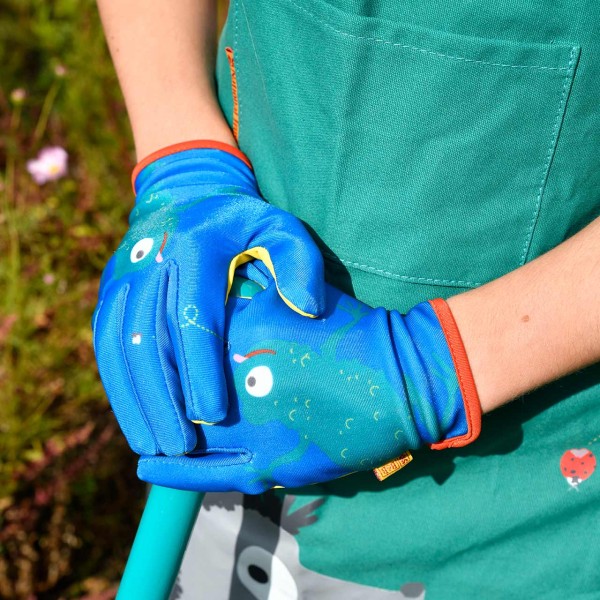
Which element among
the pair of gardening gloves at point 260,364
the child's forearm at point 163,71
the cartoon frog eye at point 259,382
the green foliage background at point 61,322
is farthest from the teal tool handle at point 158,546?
the green foliage background at point 61,322

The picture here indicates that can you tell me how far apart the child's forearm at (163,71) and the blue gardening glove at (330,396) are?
391 millimetres

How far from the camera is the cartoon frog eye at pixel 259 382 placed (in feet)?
3.13

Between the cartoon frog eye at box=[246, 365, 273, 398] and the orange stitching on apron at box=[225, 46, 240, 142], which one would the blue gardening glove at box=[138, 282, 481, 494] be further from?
the orange stitching on apron at box=[225, 46, 240, 142]

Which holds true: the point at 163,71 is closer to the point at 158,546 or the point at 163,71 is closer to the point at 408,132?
the point at 408,132

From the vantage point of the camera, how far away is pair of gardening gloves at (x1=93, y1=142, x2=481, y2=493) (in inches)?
36.9

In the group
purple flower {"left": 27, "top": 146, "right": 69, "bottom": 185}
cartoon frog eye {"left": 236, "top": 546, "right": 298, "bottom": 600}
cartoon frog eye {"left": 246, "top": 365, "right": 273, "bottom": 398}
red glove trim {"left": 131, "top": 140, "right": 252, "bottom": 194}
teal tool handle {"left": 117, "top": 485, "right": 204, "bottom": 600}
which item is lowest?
purple flower {"left": 27, "top": 146, "right": 69, "bottom": 185}

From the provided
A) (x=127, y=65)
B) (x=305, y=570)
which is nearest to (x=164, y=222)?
(x=127, y=65)

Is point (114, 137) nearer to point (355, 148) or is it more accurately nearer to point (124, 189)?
point (124, 189)

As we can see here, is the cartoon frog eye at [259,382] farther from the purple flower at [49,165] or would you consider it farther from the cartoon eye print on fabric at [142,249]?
the purple flower at [49,165]

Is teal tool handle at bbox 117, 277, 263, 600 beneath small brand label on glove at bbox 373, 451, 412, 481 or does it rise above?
beneath

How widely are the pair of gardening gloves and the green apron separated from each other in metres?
0.10

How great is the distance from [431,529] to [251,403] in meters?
0.41

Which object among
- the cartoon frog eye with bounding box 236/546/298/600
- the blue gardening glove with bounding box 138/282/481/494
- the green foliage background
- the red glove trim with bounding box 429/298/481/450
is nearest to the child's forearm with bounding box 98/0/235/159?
the blue gardening glove with bounding box 138/282/481/494

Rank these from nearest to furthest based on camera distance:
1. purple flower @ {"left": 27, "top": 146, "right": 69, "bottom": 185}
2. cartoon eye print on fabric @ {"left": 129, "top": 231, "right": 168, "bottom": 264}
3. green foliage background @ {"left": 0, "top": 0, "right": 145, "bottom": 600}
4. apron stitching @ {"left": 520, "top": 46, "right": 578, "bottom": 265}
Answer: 1. apron stitching @ {"left": 520, "top": 46, "right": 578, "bottom": 265}
2. cartoon eye print on fabric @ {"left": 129, "top": 231, "right": 168, "bottom": 264}
3. green foliage background @ {"left": 0, "top": 0, "right": 145, "bottom": 600}
4. purple flower @ {"left": 27, "top": 146, "right": 69, "bottom": 185}
